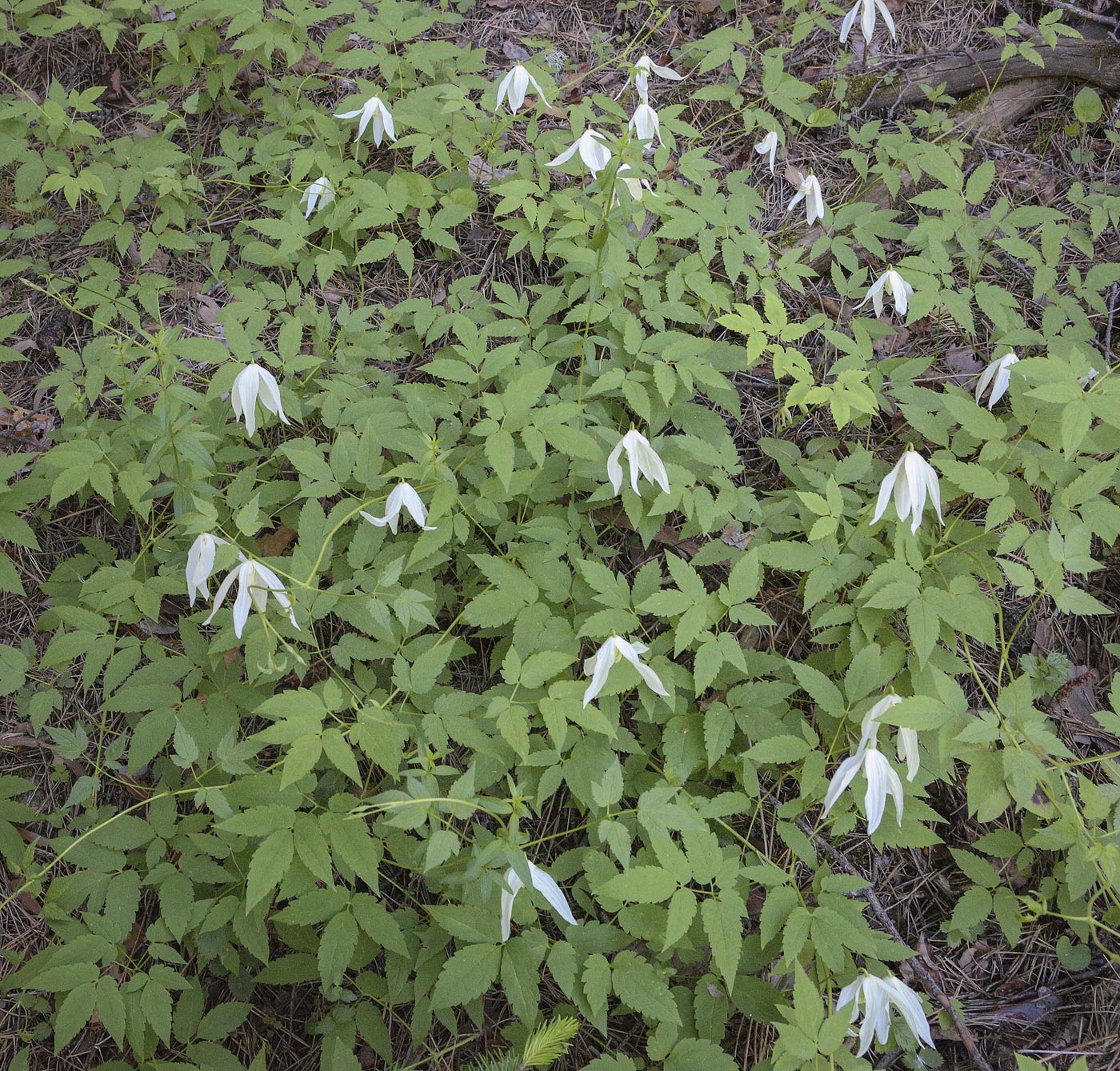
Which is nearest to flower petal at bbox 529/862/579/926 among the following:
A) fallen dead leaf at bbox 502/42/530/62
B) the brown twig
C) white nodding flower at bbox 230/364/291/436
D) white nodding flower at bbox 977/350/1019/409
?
the brown twig

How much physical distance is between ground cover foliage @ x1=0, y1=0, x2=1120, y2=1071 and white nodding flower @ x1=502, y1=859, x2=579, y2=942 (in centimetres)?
1

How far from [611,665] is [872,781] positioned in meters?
0.64

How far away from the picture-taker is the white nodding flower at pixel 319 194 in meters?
2.97

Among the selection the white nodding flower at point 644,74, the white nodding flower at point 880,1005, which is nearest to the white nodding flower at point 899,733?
the white nodding flower at point 880,1005

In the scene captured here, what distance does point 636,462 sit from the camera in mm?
2070

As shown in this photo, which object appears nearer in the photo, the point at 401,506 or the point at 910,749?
the point at 910,749

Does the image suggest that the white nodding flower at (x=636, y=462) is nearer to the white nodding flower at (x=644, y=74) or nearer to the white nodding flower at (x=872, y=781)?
the white nodding flower at (x=872, y=781)

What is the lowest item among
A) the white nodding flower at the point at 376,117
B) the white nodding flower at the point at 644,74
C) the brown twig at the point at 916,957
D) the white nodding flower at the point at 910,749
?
the brown twig at the point at 916,957

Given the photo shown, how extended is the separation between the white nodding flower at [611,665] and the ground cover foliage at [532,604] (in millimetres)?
15

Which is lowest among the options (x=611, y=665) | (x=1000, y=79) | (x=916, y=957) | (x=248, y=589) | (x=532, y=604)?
(x=916, y=957)

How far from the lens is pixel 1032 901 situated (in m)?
1.97

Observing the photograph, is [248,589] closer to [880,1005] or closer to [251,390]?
[251,390]

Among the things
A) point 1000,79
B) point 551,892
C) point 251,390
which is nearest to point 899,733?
point 551,892

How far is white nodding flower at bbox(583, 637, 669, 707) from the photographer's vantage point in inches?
72.5
